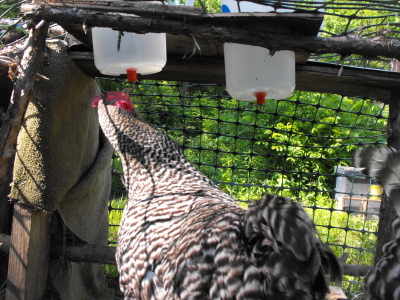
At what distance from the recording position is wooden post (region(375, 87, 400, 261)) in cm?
215

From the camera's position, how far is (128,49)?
205 centimetres

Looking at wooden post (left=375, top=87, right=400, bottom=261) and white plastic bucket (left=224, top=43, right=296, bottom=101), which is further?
wooden post (left=375, top=87, right=400, bottom=261)

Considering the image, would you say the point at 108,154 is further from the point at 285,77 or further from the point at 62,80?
the point at 285,77

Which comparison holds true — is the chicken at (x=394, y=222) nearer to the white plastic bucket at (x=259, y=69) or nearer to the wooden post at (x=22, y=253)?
the white plastic bucket at (x=259, y=69)

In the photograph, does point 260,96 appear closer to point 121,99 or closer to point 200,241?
point 200,241

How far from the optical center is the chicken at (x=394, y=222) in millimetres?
1229

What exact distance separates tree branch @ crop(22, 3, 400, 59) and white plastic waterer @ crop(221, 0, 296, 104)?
1.08 feet

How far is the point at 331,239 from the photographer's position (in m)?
4.76

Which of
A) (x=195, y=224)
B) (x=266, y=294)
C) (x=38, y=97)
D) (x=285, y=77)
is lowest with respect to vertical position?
(x=266, y=294)

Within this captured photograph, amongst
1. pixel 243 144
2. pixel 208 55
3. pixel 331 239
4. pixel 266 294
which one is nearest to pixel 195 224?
pixel 266 294

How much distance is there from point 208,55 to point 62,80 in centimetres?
89

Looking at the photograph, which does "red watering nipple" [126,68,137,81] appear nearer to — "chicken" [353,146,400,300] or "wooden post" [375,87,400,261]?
"chicken" [353,146,400,300]

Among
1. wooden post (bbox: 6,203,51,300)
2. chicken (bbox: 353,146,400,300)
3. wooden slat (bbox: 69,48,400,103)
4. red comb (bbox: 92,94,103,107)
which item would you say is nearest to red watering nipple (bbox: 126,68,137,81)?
wooden slat (bbox: 69,48,400,103)

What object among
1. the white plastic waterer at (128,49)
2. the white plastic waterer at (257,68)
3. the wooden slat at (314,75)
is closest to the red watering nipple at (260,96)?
the white plastic waterer at (257,68)
